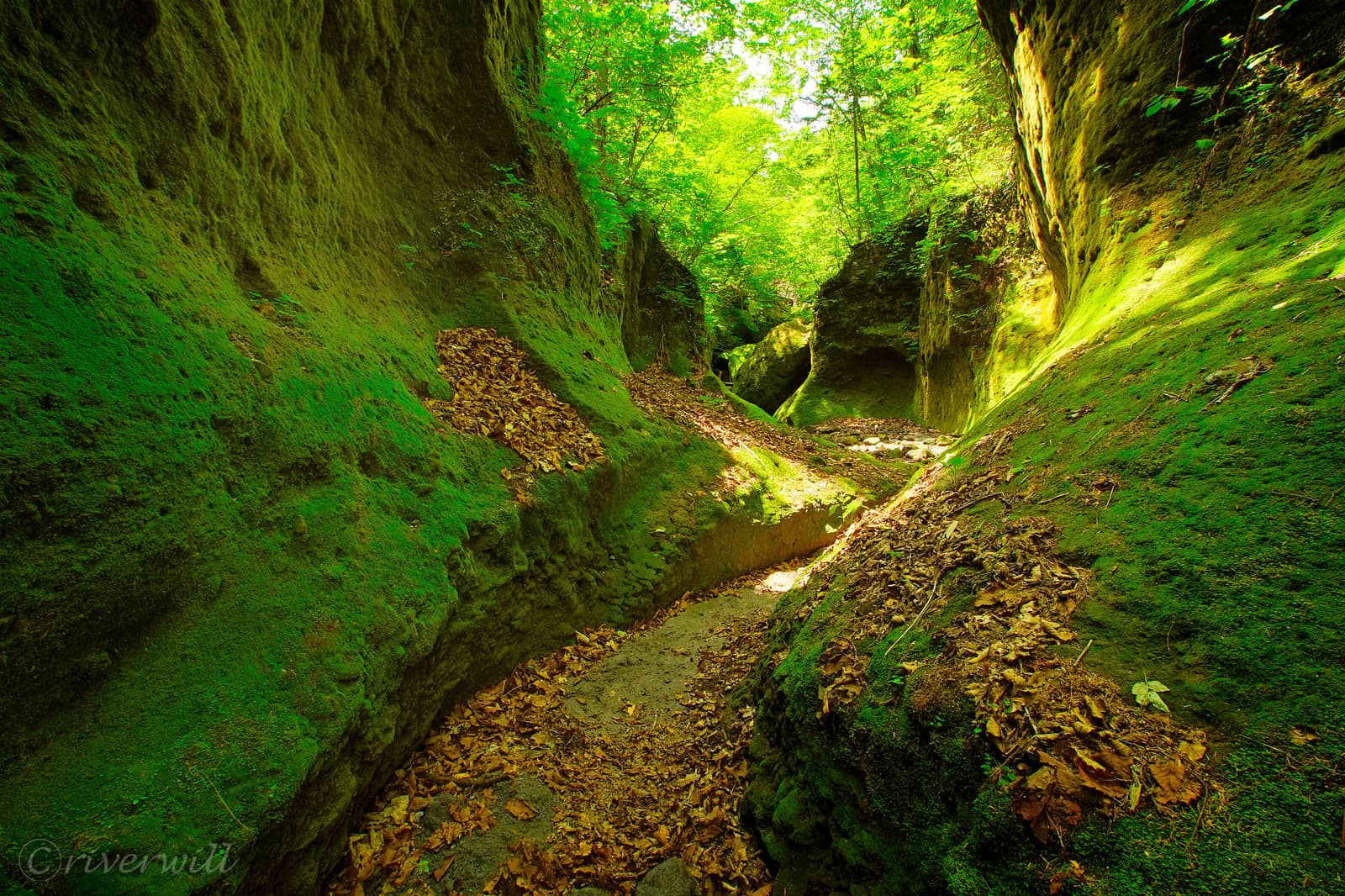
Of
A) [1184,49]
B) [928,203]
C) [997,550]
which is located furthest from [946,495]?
[928,203]

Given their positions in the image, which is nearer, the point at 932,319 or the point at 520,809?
the point at 520,809

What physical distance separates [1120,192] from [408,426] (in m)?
7.73

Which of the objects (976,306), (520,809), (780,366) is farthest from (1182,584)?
(780,366)

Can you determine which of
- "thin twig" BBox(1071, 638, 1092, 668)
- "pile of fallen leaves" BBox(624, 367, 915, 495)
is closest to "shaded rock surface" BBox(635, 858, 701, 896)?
"thin twig" BBox(1071, 638, 1092, 668)

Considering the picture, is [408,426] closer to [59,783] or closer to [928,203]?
[59,783]

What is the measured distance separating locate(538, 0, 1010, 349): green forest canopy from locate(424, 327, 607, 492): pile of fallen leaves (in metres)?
4.27

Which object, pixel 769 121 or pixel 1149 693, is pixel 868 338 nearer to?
pixel 769 121

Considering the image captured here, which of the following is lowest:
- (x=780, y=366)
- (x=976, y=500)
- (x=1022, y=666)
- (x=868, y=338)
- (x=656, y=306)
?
(x=780, y=366)

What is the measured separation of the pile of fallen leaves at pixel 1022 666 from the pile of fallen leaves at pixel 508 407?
11.1 ft

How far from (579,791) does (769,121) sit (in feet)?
74.5

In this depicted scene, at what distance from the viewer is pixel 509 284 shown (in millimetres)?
7074

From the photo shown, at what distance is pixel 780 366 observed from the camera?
76.5 ft

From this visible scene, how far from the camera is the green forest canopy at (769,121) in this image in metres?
11.6

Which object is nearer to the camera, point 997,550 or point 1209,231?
point 997,550
